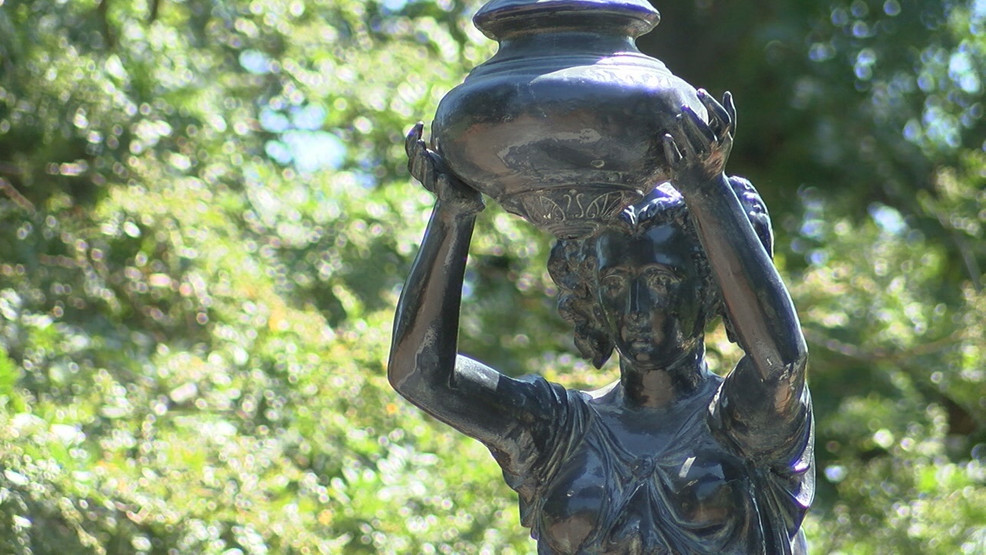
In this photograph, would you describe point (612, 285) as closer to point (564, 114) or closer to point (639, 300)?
point (639, 300)

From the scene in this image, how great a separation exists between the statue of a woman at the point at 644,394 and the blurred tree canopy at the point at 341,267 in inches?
95.0

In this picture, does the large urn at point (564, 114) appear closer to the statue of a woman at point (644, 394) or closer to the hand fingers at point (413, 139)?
the hand fingers at point (413, 139)

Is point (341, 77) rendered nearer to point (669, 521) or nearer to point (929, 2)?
point (929, 2)

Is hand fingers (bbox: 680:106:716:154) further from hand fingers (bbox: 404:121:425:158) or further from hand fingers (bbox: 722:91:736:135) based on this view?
hand fingers (bbox: 404:121:425:158)

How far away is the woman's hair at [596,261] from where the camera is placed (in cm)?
→ 311

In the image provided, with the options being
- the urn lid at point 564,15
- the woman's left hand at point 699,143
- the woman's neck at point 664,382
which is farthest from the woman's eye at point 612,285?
the urn lid at point 564,15

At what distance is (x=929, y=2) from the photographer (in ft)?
28.3

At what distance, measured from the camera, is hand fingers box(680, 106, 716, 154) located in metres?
2.74

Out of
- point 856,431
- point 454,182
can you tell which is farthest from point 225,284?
point 454,182

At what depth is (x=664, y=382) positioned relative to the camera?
126 inches

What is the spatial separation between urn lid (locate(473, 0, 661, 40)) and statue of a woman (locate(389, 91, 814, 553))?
0.26 meters

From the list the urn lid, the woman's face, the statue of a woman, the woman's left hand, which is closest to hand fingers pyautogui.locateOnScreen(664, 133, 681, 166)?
the woman's left hand

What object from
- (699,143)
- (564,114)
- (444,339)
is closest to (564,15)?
(564,114)

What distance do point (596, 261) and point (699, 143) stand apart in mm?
468
